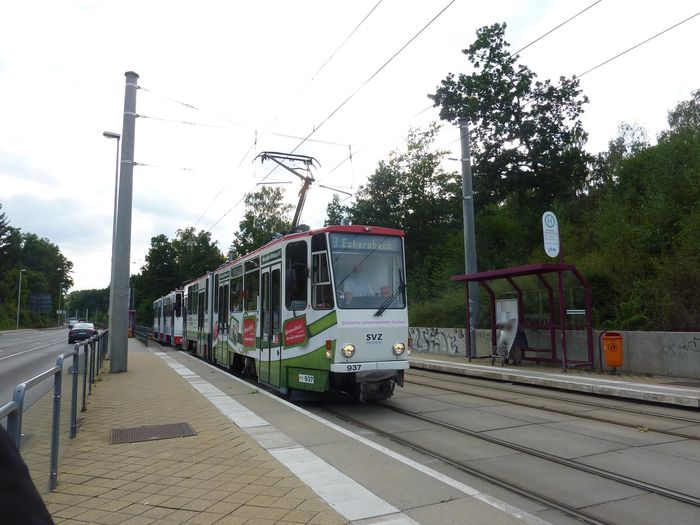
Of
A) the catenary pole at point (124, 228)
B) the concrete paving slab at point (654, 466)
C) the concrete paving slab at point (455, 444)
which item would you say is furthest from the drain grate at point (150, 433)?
the catenary pole at point (124, 228)

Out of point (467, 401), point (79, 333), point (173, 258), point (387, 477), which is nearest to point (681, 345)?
point (467, 401)

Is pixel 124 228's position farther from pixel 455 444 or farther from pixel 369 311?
pixel 455 444

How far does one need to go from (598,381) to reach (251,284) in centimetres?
850

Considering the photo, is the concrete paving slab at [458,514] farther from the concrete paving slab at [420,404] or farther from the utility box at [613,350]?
the utility box at [613,350]

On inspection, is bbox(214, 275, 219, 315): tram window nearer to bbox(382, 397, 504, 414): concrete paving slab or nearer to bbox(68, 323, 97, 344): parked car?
bbox(382, 397, 504, 414): concrete paving slab

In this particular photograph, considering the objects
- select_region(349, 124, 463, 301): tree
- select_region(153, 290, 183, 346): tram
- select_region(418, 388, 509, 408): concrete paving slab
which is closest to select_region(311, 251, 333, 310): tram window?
select_region(418, 388, 509, 408): concrete paving slab

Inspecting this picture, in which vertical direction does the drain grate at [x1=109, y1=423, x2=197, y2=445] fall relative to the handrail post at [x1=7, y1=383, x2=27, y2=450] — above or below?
below

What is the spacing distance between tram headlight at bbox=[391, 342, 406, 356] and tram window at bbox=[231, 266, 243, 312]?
17.1 ft

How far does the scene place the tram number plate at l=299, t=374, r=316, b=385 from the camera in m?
9.30

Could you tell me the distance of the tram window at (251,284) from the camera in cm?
1191

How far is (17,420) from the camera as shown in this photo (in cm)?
366

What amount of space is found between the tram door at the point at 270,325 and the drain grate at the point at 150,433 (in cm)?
294

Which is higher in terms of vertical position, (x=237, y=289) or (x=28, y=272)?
(x=28, y=272)

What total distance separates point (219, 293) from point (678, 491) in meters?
13.3
